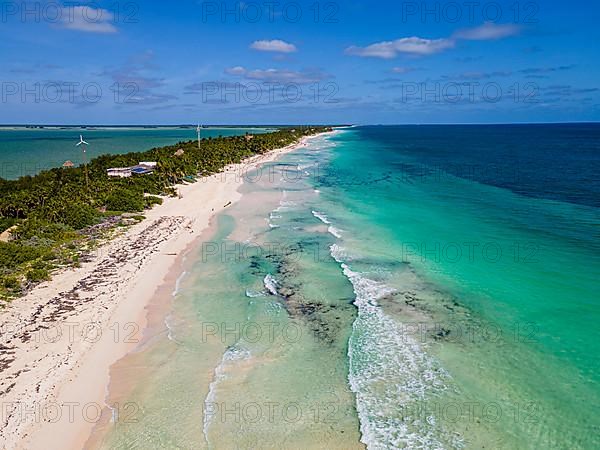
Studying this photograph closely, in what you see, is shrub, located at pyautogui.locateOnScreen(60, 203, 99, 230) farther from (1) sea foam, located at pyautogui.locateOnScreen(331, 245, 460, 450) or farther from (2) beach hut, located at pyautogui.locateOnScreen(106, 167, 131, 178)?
(1) sea foam, located at pyautogui.locateOnScreen(331, 245, 460, 450)

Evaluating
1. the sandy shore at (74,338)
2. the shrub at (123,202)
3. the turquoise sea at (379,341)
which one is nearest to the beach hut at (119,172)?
the shrub at (123,202)

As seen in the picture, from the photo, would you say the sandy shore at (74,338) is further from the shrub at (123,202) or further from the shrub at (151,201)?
the shrub at (151,201)

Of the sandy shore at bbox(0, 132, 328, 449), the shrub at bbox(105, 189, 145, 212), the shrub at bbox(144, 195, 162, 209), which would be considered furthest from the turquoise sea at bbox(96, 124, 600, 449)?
the shrub at bbox(144, 195, 162, 209)

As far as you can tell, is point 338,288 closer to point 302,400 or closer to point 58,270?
point 302,400

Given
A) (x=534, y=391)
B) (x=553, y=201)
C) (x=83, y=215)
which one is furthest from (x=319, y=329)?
(x=553, y=201)

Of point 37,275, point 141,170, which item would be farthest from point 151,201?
point 37,275

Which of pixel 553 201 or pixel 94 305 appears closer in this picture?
pixel 94 305
